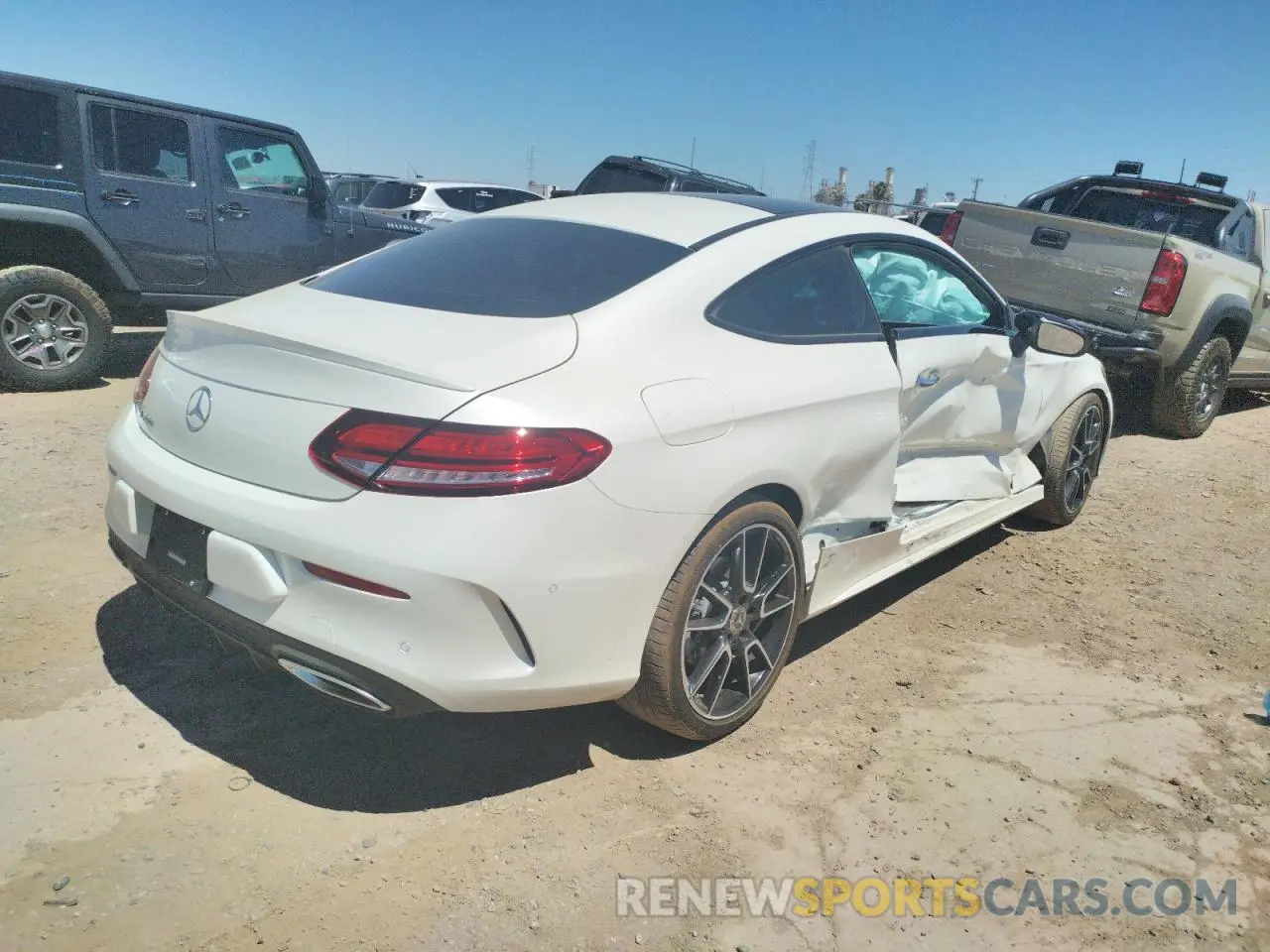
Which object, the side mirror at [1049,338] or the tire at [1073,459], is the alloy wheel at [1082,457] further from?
the side mirror at [1049,338]

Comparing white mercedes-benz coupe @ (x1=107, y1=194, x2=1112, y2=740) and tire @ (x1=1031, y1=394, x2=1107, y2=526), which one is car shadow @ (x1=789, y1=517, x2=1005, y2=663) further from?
white mercedes-benz coupe @ (x1=107, y1=194, x2=1112, y2=740)

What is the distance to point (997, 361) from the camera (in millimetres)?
4152

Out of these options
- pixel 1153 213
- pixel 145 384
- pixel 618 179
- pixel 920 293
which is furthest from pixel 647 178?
pixel 145 384

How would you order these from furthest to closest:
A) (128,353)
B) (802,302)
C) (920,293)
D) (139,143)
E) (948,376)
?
(128,353), (139,143), (920,293), (948,376), (802,302)

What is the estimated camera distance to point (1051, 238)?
6902 mm

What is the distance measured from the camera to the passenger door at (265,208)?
288 inches

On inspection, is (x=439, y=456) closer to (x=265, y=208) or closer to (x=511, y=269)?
(x=511, y=269)

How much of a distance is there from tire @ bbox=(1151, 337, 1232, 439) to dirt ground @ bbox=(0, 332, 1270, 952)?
11.4ft

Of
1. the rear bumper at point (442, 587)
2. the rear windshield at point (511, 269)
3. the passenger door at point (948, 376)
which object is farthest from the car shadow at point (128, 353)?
the passenger door at point (948, 376)

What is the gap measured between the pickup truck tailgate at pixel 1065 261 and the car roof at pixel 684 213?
11.7 ft

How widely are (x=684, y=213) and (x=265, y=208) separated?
540 centimetres

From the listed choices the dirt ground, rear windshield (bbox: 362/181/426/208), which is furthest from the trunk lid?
rear windshield (bbox: 362/181/426/208)

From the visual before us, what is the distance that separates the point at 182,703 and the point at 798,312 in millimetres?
2274

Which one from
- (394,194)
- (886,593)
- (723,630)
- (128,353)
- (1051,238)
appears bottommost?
(128,353)
